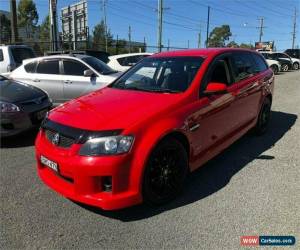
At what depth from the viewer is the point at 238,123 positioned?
5.23 metres

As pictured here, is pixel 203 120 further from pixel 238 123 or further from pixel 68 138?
pixel 68 138

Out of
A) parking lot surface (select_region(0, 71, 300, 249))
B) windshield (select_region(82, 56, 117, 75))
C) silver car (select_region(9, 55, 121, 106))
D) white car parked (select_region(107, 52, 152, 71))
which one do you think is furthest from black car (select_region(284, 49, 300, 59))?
parking lot surface (select_region(0, 71, 300, 249))

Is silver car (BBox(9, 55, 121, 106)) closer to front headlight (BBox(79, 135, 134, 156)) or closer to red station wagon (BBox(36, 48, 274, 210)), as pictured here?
red station wagon (BBox(36, 48, 274, 210))

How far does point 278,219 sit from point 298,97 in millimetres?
8592

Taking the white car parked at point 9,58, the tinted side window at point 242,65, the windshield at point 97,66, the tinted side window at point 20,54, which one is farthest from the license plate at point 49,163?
the tinted side window at point 20,54

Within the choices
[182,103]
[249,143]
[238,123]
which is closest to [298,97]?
[249,143]

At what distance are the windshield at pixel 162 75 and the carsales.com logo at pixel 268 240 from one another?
6.18ft

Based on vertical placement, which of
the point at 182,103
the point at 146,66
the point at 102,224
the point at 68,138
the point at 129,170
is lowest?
the point at 102,224

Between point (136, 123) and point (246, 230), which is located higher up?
point (136, 123)

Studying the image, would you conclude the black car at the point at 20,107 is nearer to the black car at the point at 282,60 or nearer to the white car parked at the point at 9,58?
the white car parked at the point at 9,58

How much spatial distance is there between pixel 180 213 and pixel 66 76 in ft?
19.7

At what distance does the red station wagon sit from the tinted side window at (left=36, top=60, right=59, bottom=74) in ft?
13.8

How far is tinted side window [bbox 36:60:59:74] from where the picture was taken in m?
8.83

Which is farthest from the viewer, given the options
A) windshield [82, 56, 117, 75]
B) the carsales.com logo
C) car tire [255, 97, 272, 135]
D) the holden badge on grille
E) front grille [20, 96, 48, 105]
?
windshield [82, 56, 117, 75]
